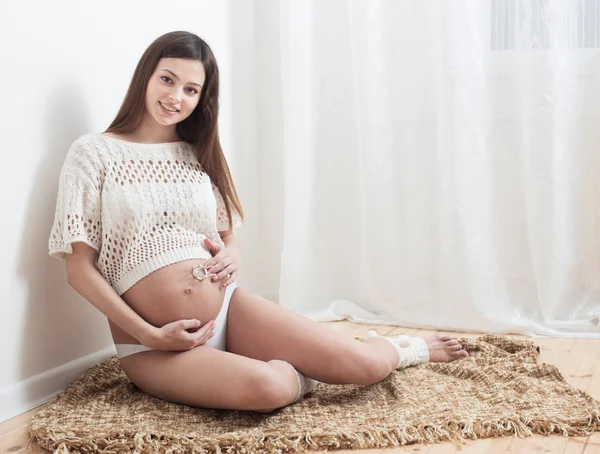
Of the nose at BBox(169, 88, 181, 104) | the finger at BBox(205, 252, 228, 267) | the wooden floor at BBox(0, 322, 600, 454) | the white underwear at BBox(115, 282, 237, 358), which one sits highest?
the nose at BBox(169, 88, 181, 104)

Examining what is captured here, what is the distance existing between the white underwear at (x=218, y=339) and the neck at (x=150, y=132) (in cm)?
43

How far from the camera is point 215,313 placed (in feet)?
5.82

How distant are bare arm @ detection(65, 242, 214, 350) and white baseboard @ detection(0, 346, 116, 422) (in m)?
0.28

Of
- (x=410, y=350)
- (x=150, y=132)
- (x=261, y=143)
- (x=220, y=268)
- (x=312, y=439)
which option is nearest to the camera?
(x=312, y=439)

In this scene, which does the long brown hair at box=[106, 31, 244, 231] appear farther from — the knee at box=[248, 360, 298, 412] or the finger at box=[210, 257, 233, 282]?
the knee at box=[248, 360, 298, 412]

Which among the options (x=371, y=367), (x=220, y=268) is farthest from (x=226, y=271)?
(x=371, y=367)

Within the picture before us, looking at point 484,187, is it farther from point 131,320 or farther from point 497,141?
point 131,320

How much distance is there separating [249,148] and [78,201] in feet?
→ 4.17

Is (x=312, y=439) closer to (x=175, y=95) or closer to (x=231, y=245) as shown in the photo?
(x=231, y=245)

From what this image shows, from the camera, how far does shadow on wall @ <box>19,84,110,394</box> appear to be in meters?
1.81

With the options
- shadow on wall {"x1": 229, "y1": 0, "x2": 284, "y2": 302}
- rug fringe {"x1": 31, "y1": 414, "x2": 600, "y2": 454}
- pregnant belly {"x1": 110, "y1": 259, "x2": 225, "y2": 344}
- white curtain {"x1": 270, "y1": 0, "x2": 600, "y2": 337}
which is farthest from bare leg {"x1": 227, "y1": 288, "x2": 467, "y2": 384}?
shadow on wall {"x1": 229, "y1": 0, "x2": 284, "y2": 302}

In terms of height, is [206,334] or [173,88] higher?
[173,88]

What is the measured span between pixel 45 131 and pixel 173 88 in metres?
0.34

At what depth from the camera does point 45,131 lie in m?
1.84
